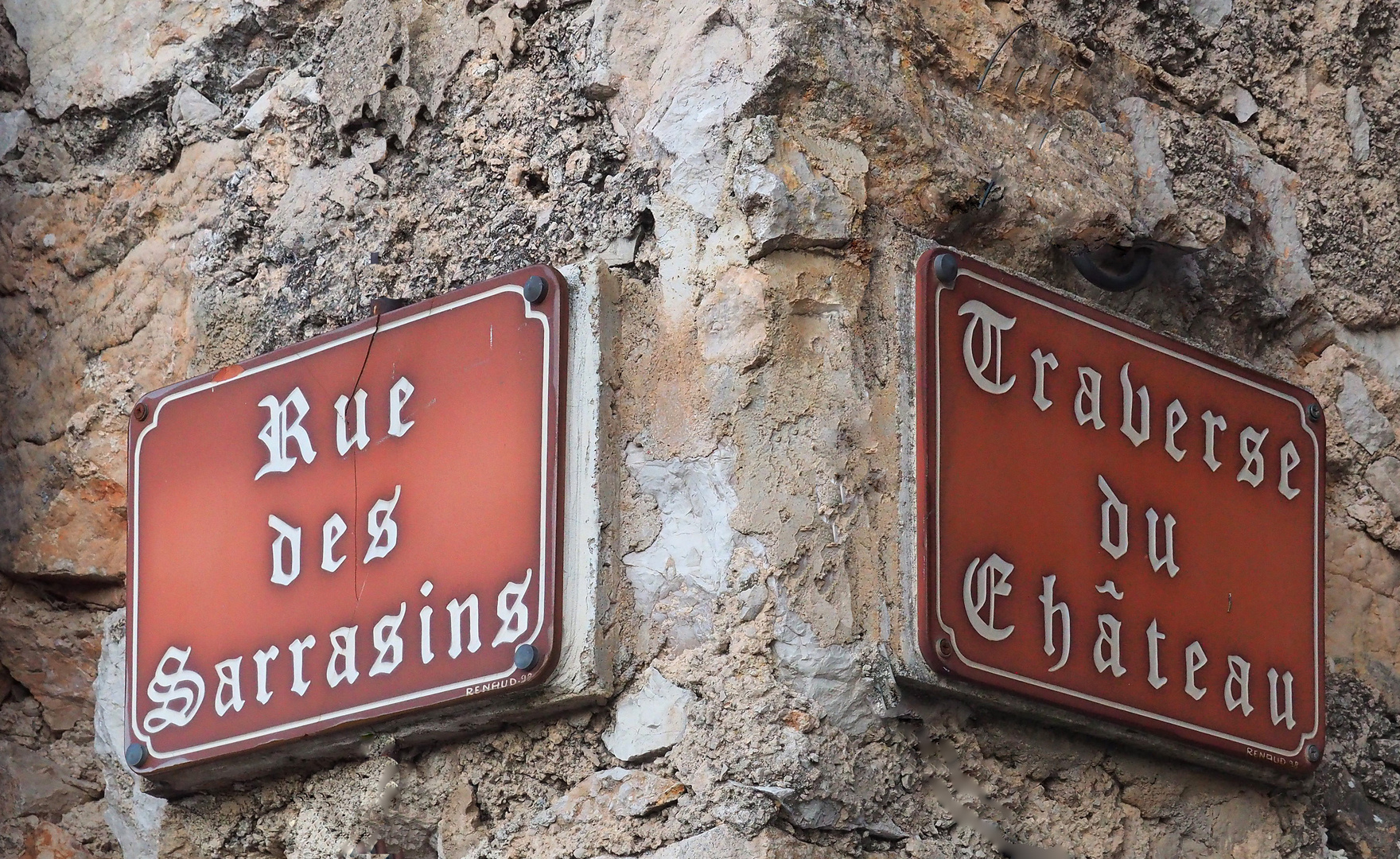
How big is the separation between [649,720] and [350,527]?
0.37 m

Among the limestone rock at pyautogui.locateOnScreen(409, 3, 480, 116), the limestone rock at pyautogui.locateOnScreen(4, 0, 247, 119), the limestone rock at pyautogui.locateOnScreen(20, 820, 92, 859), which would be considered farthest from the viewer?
the limestone rock at pyautogui.locateOnScreen(4, 0, 247, 119)

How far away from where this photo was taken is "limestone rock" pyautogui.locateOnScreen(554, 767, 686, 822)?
5.17ft

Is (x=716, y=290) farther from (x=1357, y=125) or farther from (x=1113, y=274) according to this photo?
(x=1357, y=125)

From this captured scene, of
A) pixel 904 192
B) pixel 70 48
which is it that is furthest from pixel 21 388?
pixel 904 192

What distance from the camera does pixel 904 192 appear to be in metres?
1.74

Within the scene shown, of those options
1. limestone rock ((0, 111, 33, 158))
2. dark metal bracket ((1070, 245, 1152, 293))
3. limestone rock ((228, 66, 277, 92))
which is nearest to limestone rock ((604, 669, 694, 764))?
dark metal bracket ((1070, 245, 1152, 293))

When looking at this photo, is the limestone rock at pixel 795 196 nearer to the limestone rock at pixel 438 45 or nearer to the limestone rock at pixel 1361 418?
the limestone rock at pixel 438 45

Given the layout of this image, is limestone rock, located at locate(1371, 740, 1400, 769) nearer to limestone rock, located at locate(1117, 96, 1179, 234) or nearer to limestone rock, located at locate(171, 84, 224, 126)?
limestone rock, located at locate(1117, 96, 1179, 234)

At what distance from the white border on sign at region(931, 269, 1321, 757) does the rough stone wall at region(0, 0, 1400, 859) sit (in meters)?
0.05

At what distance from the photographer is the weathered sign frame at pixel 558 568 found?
1.59 metres

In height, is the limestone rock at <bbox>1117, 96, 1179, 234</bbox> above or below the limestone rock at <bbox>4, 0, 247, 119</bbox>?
below

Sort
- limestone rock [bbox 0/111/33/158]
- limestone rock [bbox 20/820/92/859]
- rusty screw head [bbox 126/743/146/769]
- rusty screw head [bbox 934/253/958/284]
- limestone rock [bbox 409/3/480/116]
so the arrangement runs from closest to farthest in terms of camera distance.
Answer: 1. rusty screw head [bbox 934/253/958/284]
2. rusty screw head [bbox 126/743/146/769]
3. limestone rock [bbox 409/3/480/116]
4. limestone rock [bbox 20/820/92/859]
5. limestone rock [bbox 0/111/33/158]

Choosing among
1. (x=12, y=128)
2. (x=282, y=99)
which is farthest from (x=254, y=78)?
(x=12, y=128)

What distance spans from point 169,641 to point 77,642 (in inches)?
Answer: 12.3
